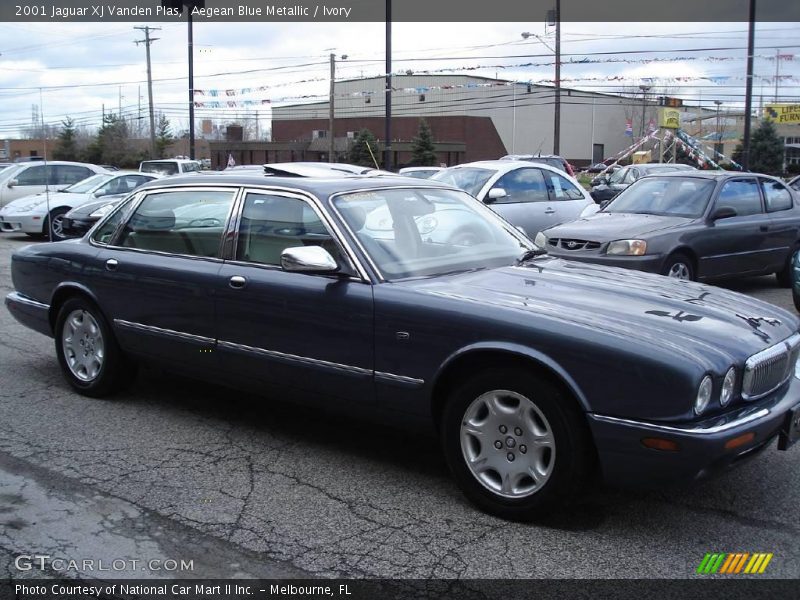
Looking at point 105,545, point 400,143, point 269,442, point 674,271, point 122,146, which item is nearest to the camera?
point 105,545

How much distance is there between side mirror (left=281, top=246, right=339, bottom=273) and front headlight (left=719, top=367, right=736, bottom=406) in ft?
6.49

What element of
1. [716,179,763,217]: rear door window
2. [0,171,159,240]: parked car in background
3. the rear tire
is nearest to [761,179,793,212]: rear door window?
[716,179,763,217]: rear door window

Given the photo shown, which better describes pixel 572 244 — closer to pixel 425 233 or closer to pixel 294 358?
pixel 425 233

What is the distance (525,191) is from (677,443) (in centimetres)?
926

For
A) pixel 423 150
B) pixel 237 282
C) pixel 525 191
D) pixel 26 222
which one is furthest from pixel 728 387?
pixel 423 150

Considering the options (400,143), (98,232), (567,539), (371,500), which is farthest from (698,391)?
(400,143)

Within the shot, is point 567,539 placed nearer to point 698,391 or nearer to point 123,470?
point 698,391

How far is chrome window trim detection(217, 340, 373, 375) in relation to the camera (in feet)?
14.0

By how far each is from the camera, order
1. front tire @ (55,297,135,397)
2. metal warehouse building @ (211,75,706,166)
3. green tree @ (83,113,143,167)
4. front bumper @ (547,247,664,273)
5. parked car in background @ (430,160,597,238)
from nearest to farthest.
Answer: front tire @ (55,297,135,397), front bumper @ (547,247,664,273), parked car in background @ (430,160,597,238), metal warehouse building @ (211,75,706,166), green tree @ (83,113,143,167)

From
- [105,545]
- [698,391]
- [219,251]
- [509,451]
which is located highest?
[219,251]

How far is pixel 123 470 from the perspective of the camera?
4449mm

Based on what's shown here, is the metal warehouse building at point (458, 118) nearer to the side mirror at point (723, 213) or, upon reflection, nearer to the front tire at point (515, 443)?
the side mirror at point (723, 213)

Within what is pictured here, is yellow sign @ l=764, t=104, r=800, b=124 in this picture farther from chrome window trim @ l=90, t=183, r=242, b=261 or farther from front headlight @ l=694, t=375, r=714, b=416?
front headlight @ l=694, t=375, r=714, b=416

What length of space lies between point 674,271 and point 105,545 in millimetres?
7154
